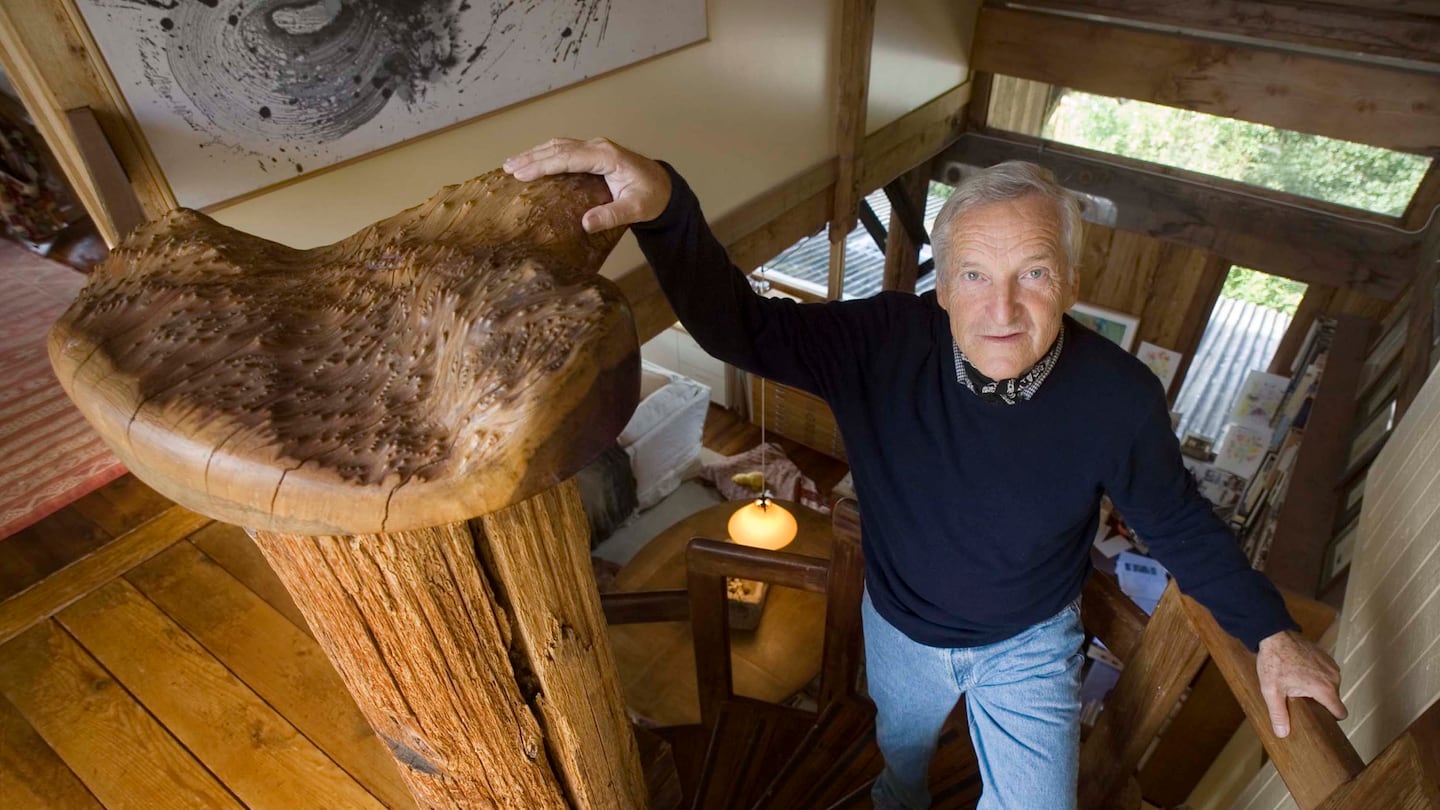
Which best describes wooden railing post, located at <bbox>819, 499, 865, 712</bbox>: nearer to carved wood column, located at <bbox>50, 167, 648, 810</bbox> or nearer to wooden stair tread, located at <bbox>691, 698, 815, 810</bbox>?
wooden stair tread, located at <bbox>691, 698, 815, 810</bbox>

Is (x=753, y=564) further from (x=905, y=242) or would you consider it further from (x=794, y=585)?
(x=905, y=242)

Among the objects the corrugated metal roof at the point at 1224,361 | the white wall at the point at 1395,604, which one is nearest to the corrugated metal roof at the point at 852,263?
the corrugated metal roof at the point at 1224,361

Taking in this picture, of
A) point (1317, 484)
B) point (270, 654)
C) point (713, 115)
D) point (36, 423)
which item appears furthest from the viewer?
point (713, 115)

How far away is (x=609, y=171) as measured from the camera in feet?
3.05

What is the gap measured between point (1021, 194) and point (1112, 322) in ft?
15.0

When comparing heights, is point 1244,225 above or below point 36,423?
below

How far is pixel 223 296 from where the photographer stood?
67 cm

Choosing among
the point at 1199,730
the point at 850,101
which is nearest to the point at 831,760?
the point at 1199,730

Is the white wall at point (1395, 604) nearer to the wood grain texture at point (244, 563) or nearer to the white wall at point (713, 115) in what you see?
the wood grain texture at point (244, 563)

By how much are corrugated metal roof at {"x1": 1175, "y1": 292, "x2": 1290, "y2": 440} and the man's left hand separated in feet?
15.8

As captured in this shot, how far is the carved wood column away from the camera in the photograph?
0.53 m

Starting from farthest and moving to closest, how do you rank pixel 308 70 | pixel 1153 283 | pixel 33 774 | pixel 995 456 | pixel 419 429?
pixel 1153 283
pixel 308 70
pixel 33 774
pixel 995 456
pixel 419 429

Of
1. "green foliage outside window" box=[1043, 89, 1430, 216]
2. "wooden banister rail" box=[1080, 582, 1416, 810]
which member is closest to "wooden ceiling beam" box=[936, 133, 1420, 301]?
"green foliage outside window" box=[1043, 89, 1430, 216]

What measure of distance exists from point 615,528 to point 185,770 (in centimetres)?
341
